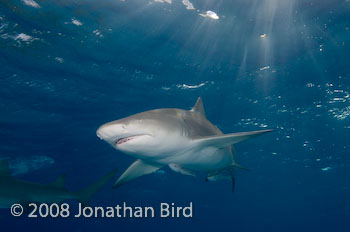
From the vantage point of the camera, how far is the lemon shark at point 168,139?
3.53 metres

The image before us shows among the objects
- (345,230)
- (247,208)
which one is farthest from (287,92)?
(345,230)

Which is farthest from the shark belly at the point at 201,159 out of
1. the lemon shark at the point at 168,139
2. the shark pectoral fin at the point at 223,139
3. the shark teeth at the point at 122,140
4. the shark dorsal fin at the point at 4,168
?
the shark dorsal fin at the point at 4,168

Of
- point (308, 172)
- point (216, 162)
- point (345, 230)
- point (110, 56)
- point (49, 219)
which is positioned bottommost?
point (345, 230)

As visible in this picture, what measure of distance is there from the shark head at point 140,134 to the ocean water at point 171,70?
547 cm

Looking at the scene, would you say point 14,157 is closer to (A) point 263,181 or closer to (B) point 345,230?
(A) point 263,181

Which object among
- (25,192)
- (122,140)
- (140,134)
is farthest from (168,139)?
(25,192)

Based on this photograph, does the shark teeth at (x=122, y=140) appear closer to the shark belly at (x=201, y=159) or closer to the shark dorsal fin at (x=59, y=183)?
the shark belly at (x=201, y=159)

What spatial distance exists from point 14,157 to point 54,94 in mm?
10737

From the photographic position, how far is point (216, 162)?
5.80 m

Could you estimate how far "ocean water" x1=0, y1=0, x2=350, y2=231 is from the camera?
8.05 metres

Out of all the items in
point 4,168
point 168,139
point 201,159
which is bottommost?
point 201,159

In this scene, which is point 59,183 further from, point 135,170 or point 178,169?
point 178,169

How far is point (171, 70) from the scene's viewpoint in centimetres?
1080

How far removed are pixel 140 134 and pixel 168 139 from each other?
56 cm
